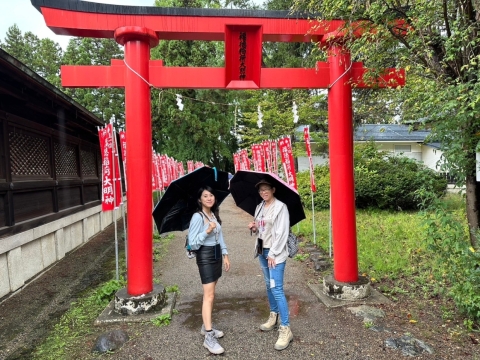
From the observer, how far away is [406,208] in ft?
42.9

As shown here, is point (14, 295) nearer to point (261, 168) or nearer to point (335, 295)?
point (335, 295)

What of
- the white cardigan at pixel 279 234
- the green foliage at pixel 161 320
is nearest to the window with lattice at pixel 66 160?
the green foliage at pixel 161 320

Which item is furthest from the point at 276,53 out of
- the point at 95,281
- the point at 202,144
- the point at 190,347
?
the point at 190,347

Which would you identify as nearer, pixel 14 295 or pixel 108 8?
pixel 108 8

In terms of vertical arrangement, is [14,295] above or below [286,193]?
below

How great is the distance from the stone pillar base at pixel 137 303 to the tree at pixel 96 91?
23.2 meters

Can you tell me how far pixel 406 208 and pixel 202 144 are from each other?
16101 millimetres

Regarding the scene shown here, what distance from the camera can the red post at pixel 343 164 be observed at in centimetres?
482

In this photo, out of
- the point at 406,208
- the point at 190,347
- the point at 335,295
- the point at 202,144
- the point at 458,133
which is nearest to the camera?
the point at 190,347

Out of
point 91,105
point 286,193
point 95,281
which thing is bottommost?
point 95,281

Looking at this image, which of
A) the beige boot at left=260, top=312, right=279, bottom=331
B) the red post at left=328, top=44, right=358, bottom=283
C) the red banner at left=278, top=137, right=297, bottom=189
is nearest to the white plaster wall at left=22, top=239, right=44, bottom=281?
the beige boot at left=260, top=312, right=279, bottom=331

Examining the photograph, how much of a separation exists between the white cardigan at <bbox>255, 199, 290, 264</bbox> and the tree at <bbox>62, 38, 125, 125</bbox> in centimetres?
2447

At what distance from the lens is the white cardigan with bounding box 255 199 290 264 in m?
3.47

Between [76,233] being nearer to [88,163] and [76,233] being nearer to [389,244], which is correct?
[88,163]
